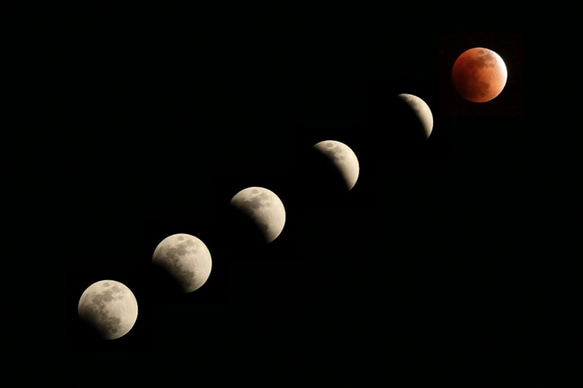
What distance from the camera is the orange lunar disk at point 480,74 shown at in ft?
22.0

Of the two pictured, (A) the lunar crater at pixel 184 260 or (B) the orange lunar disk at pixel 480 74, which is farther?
(B) the orange lunar disk at pixel 480 74

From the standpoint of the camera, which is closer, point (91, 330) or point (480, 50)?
point (91, 330)

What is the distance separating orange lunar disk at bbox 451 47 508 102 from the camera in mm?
6719

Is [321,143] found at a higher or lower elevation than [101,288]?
higher

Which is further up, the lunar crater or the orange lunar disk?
the orange lunar disk

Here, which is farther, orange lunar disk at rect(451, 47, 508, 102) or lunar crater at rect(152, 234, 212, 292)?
orange lunar disk at rect(451, 47, 508, 102)

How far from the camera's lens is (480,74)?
6.73 metres

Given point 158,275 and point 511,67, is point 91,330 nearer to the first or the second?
point 158,275

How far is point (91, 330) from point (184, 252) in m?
1.41

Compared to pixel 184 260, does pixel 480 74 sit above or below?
above

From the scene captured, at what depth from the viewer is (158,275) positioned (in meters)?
6.32

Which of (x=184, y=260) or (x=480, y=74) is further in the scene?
(x=480, y=74)

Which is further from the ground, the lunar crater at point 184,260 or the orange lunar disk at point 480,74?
the orange lunar disk at point 480,74

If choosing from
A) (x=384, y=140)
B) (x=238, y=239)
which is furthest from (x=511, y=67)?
(x=238, y=239)
